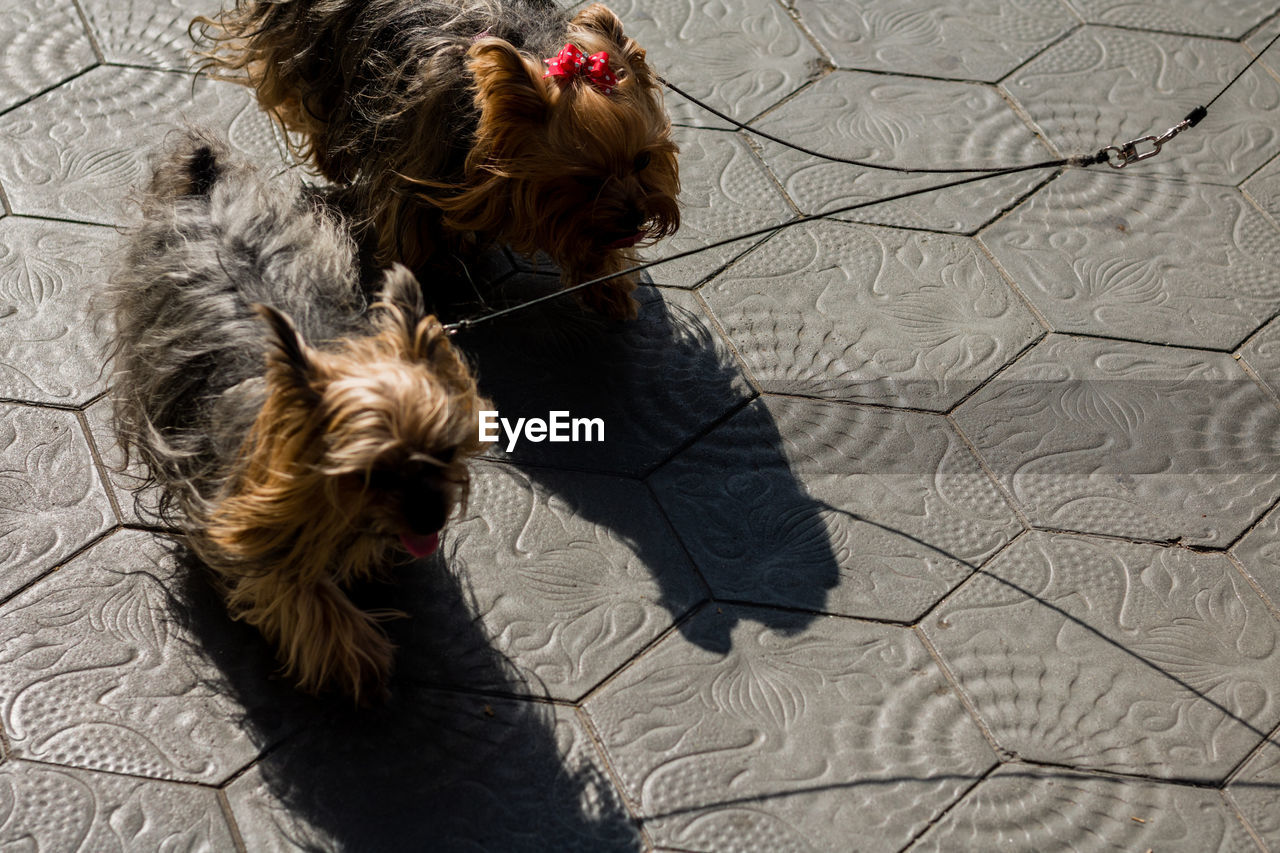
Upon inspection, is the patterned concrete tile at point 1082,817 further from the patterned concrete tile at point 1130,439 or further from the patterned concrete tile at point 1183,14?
the patterned concrete tile at point 1183,14

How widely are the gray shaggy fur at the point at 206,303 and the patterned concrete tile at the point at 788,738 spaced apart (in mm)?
1238

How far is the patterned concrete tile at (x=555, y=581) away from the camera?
3.15m

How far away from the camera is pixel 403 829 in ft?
9.26

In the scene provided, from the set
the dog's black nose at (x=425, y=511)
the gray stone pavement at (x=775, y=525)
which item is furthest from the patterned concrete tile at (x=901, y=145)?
the dog's black nose at (x=425, y=511)

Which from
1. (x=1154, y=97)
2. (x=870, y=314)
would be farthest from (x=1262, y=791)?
(x=1154, y=97)

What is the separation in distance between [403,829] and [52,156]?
291 centimetres

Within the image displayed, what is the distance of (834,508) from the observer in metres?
3.62

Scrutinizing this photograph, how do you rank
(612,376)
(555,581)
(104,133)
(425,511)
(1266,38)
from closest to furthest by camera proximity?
(425,511)
(555,581)
(612,376)
(104,133)
(1266,38)

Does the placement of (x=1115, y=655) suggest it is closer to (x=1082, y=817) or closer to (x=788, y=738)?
(x=1082, y=817)

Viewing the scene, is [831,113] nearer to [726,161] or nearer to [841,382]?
[726,161]

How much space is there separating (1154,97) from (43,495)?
4680 mm

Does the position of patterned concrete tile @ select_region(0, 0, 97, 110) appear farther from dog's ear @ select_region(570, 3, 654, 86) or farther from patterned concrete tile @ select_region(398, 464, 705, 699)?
patterned concrete tile @ select_region(398, 464, 705, 699)

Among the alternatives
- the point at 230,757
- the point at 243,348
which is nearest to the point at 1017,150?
the point at 243,348

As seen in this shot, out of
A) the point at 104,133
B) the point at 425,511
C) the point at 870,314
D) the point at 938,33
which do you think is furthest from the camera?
the point at 938,33
